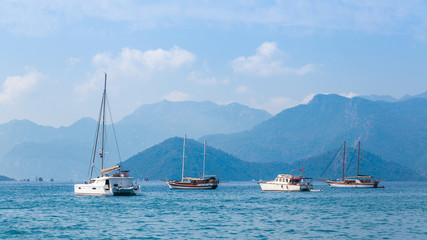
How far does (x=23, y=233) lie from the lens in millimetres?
57656

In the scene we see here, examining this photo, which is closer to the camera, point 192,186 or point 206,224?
point 206,224

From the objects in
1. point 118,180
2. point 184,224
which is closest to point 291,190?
point 118,180

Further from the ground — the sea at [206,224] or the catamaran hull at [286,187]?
the catamaran hull at [286,187]

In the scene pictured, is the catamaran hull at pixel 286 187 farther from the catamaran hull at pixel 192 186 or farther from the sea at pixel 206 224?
the sea at pixel 206 224

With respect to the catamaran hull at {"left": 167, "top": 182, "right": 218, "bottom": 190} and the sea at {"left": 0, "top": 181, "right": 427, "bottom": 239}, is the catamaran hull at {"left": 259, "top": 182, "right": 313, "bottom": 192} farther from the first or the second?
the sea at {"left": 0, "top": 181, "right": 427, "bottom": 239}

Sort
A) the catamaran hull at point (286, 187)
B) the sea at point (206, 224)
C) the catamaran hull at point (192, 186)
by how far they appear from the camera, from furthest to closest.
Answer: the catamaran hull at point (192, 186) < the catamaran hull at point (286, 187) < the sea at point (206, 224)

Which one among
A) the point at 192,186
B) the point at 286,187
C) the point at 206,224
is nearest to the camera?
the point at 206,224

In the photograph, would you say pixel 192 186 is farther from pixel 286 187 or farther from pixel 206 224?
pixel 206 224

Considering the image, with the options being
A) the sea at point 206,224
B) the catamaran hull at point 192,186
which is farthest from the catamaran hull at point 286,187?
the sea at point 206,224

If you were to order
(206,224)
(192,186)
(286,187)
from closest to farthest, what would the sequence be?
(206,224)
(286,187)
(192,186)

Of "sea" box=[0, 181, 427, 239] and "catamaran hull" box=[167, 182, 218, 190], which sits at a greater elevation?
"catamaran hull" box=[167, 182, 218, 190]

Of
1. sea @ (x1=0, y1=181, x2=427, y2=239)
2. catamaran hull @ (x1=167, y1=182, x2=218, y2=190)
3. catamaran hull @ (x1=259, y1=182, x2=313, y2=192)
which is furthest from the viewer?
catamaran hull @ (x1=167, y1=182, x2=218, y2=190)

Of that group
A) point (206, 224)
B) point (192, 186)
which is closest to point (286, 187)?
point (192, 186)

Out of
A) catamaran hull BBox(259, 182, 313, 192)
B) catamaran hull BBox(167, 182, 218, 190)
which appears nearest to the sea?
catamaran hull BBox(259, 182, 313, 192)
